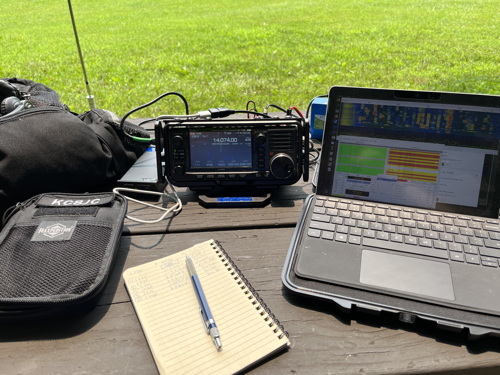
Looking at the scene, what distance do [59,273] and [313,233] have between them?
0.58 meters

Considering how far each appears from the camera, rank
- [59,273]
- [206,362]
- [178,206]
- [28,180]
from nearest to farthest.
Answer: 1. [206,362]
2. [59,273]
3. [28,180]
4. [178,206]

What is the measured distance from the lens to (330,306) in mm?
769

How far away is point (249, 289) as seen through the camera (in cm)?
80

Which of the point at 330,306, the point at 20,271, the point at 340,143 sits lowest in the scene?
the point at 330,306

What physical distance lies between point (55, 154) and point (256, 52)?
5.16 meters

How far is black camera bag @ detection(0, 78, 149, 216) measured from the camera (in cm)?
98

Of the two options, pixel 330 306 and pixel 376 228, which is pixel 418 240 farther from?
pixel 330 306

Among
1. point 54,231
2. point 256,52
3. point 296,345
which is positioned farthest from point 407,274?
point 256,52

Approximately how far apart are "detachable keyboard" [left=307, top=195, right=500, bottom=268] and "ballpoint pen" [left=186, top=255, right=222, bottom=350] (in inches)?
11.8

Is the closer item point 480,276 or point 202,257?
point 480,276

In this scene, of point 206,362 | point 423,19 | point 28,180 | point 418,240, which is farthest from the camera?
point 423,19

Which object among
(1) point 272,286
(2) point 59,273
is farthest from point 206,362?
(2) point 59,273

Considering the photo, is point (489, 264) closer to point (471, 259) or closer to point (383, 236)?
point (471, 259)

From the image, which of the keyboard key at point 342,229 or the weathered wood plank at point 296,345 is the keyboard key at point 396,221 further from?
the weathered wood plank at point 296,345
